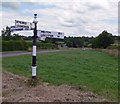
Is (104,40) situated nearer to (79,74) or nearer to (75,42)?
(75,42)

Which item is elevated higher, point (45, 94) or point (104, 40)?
point (45, 94)

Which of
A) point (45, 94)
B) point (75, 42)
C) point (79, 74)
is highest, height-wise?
point (45, 94)

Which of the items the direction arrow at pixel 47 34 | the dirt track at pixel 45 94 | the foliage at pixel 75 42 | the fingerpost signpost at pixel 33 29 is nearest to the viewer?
the dirt track at pixel 45 94

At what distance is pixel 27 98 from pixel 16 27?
3038 mm

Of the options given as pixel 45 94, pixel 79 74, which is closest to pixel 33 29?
pixel 45 94

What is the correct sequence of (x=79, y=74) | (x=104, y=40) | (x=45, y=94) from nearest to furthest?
(x=45, y=94)
(x=79, y=74)
(x=104, y=40)

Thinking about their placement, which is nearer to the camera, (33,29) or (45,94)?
(45,94)

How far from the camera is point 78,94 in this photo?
25.9 feet

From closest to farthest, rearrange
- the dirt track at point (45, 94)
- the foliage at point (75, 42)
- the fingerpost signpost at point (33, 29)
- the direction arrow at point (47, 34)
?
the dirt track at point (45, 94)
the fingerpost signpost at point (33, 29)
the direction arrow at point (47, 34)
the foliage at point (75, 42)

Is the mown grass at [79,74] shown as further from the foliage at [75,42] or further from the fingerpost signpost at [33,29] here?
the foliage at [75,42]

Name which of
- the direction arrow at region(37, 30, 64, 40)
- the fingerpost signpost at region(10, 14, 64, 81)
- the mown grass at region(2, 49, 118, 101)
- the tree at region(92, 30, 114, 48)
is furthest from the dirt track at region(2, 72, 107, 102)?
the tree at region(92, 30, 114, 48)

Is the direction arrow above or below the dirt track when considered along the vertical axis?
above

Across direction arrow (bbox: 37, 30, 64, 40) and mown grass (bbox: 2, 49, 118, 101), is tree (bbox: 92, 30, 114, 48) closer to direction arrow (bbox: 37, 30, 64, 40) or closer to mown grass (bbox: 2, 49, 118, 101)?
mown grass (bbox: 2, 49, 118, 101)

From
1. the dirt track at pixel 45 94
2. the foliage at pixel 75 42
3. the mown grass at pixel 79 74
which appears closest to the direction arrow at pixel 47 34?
the mown grass at pixel 79 74
